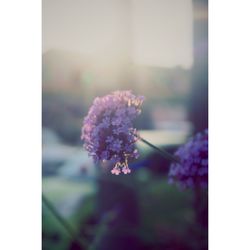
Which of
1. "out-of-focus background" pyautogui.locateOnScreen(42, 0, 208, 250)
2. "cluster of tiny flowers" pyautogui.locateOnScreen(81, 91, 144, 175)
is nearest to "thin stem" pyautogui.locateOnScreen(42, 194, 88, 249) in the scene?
"out-of-focus background" pyautogui.locateOnScreen(42, 0, 208, 250)

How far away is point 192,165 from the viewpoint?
1.92 metres

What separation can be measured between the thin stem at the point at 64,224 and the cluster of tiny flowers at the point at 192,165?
0.48 m

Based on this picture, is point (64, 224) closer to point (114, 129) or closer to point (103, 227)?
point (103, 227)

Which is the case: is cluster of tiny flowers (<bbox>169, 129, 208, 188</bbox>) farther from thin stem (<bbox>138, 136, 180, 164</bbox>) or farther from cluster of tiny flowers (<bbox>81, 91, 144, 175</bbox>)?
cluster of tiny flowers (<bbox>81, 91, 144, 175</bbox>)

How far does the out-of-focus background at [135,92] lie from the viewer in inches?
75.9

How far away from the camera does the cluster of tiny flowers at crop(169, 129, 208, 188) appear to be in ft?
6.30

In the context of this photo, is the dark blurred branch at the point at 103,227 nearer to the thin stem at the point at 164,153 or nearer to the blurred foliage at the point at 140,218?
the blurred foliage at the point at 140,218

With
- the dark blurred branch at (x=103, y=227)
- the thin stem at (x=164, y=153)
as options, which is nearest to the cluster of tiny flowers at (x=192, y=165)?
the thin stem at (x=164, y=153)

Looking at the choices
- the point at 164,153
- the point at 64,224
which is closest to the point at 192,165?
the point at 164,153

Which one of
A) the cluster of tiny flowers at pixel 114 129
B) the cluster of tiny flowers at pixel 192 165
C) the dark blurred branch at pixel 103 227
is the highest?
the cluster of tiny flowers at pixel 114 129

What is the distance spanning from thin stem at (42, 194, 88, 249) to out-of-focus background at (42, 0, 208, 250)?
0.02 m

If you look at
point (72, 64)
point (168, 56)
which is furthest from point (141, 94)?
point (72, 64)
